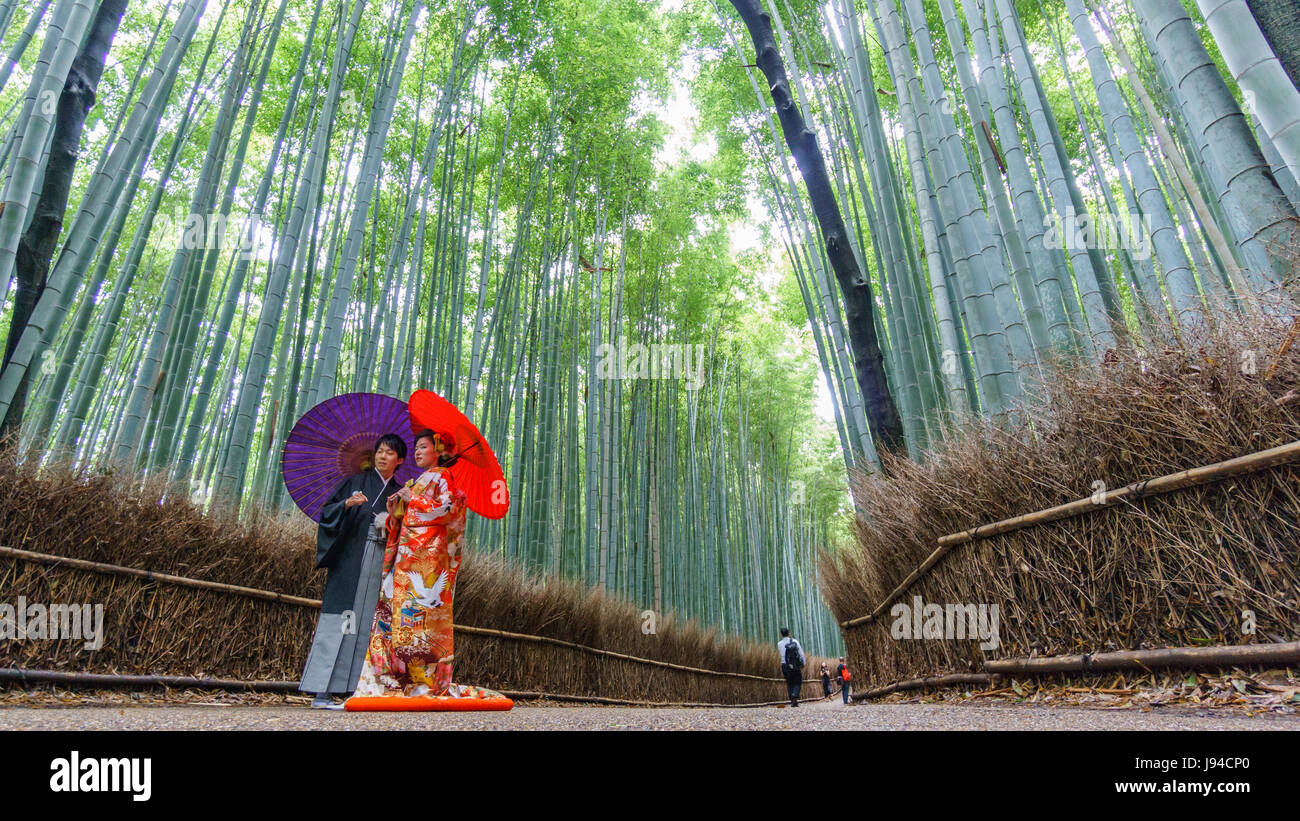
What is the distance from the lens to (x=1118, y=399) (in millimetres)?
1848

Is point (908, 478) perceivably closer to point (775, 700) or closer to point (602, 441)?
point (602, 441)

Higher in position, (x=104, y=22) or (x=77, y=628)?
(x=104, y=22)

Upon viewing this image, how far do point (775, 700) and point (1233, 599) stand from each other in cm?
858

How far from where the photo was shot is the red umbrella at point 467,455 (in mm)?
2311

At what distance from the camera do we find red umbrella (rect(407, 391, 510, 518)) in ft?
7.58

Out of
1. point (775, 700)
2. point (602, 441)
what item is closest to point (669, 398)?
point (602, 441)

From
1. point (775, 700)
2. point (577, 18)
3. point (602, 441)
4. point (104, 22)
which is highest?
point (577, 18)

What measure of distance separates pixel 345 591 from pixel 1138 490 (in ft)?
8.61

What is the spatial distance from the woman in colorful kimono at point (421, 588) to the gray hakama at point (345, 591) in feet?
0.54

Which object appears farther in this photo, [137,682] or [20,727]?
[137,682]
